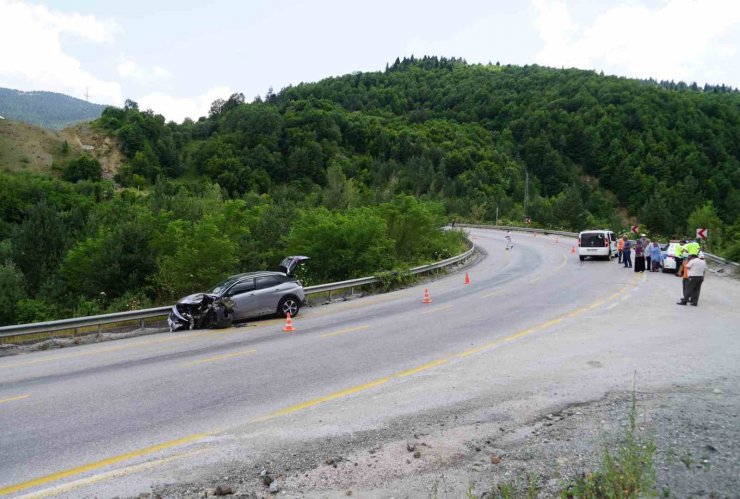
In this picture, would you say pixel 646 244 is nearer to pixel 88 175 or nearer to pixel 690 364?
pixel 690 364

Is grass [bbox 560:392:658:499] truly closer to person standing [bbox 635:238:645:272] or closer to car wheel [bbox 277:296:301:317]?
car wheel [bbox 277:296:301:317]

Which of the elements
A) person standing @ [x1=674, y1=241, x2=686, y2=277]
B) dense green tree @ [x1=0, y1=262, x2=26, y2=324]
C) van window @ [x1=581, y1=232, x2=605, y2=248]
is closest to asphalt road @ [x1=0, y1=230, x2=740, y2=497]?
person standing @ [x1=674, y1=241, x2=686, y2=277]

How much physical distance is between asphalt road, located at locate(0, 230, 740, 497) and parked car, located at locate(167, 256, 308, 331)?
530 millimetres

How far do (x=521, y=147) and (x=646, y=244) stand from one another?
12041 centimetres

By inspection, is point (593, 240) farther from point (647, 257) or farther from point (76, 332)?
point (76, 332)

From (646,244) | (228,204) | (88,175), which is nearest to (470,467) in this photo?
(228,204)

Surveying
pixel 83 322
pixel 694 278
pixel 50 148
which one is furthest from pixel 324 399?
pixel 50 148

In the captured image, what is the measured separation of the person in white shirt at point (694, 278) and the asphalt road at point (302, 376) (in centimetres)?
43

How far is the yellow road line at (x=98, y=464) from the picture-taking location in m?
5.62

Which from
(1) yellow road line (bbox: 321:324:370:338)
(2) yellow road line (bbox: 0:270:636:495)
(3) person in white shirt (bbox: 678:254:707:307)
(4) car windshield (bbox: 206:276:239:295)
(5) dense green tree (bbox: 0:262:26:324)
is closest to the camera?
(2) yellow road line (bbox: 0:270:636:495)

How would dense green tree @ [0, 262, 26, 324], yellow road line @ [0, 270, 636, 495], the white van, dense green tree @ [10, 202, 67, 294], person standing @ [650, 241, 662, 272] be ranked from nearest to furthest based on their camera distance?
yellow road line @ [0, 270, 636, 495] → dense green tree @ [0, 262, 26, 324] → person standing @ [650, 241, 662, 272] → dense green tree @ [10, 202, 67, 294] → the white van

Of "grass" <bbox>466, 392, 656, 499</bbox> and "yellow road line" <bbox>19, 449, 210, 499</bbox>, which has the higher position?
"grass" <bbox>466, 392, 656, 499</bbox>

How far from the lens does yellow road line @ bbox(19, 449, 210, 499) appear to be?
5.47m

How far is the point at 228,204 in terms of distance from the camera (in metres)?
27.4
